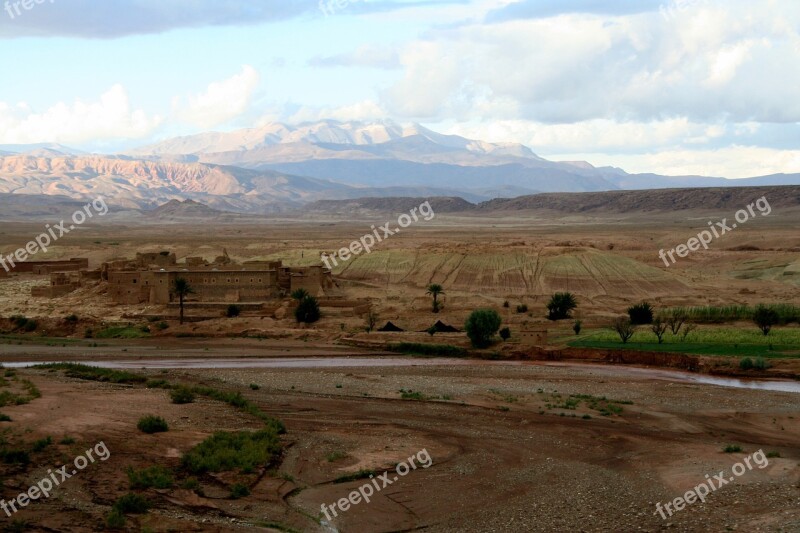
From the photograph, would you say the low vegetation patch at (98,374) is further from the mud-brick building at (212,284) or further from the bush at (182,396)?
the mud-brick building at (212,284)

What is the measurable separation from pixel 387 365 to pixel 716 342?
16.6 m

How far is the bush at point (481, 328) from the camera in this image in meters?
51.0

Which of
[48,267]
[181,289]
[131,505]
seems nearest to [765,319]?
[181,289]

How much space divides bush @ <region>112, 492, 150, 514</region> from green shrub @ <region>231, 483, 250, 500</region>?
2059 millimetres

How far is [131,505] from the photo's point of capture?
2069cm

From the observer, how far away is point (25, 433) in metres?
25.2

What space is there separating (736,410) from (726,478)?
1071 centimetres

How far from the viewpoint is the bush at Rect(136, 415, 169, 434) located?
2669 cm

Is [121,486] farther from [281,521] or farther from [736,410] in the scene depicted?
[736,410]

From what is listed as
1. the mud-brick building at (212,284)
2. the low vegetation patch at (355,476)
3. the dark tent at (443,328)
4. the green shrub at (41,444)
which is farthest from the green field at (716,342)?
the green shrub at (41,444)

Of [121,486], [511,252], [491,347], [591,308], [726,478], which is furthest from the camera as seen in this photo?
[511,252]

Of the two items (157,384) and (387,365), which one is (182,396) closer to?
(157,384)

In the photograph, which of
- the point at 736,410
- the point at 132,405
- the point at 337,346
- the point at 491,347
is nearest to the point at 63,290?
the point at 337,346

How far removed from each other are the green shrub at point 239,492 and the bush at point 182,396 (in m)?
10.3
